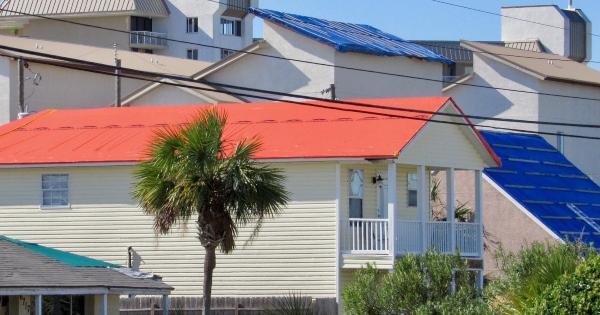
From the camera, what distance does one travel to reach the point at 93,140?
40844 mm

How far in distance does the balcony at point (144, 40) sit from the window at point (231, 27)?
5.61 meters

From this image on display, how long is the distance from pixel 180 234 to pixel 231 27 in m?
78.9

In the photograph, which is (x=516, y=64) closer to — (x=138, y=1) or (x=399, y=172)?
(x=399, y=172)

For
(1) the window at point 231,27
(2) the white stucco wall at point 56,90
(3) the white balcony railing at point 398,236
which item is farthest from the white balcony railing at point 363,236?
(1) the window at point 231,27

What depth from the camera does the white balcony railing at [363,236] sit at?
1481 inches

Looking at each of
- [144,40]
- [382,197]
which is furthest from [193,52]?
[382,197]

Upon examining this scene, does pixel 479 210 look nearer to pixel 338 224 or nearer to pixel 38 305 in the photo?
pixel 338 224

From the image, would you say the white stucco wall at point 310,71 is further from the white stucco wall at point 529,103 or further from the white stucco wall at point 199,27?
the white stucco wall at point 199,27

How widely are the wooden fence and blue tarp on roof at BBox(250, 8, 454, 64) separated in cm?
2078

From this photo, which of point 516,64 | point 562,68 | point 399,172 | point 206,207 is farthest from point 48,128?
point 562,68

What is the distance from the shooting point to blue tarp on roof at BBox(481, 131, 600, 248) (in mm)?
45750

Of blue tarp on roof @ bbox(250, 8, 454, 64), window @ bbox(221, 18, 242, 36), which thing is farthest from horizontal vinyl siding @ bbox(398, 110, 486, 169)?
window @ bbox(221, 18, 242, 36)

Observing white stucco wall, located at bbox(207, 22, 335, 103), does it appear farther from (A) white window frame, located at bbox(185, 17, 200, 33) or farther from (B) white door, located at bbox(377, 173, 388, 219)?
(A) white window frame, located at bbox(185, 17, 200, 33)

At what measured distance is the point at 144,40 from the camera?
364ft
